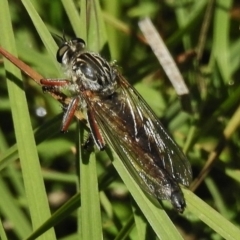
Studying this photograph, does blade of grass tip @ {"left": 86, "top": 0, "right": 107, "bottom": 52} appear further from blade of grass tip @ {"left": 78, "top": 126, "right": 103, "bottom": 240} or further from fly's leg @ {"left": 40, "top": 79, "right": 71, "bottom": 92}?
blade of grass tip @ {"left": 78, "top": 126, "right": 103, "bottom": 240}

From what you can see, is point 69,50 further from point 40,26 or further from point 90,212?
point 90,212

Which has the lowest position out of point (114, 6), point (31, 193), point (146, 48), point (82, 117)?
point (31, 193)

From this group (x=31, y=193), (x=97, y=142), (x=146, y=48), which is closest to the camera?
(x=31, y=193)

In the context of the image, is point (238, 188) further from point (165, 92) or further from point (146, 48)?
point (146, 48)

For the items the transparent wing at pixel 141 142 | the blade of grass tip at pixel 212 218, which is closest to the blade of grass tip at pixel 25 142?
the transparent wing at pixel 141 142

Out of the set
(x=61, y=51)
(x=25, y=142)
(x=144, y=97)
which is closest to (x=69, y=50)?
(x=61, y=51)

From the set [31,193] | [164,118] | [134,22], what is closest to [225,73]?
[164,118]

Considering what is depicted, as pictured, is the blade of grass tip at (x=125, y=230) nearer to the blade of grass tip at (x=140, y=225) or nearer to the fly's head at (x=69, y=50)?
the blade of grass tip at (x=140, y=225)
